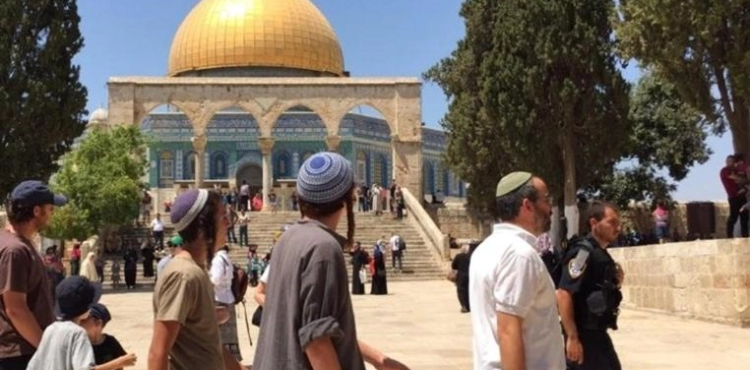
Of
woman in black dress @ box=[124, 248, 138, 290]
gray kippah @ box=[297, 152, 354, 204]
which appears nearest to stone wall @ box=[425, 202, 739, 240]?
woman in black dress @ box=[124, 248, 138, 290]

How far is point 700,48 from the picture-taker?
1500 cm

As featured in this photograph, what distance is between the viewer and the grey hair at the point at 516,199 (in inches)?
133

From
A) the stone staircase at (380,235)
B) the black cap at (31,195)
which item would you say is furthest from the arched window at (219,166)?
the black cap at (31,195)

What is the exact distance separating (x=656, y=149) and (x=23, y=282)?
2971 centimetres

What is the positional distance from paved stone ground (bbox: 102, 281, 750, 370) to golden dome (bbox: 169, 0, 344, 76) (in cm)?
2624

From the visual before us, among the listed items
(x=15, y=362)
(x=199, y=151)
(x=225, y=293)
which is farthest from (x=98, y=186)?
(x=15, y=362)

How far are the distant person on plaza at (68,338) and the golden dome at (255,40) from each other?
124 ft

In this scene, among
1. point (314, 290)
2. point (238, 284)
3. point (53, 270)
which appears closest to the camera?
point (314, 290)

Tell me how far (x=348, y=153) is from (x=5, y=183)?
27.6 metres

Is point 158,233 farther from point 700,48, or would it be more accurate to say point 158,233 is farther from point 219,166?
point 219,166

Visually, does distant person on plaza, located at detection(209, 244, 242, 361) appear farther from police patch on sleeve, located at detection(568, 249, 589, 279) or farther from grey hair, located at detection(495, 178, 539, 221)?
grey hair, located at detection(495, 178, 539, 221)

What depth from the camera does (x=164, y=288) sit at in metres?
3.15

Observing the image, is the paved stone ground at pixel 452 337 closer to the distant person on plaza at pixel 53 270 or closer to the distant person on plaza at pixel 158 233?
the distant person on plaza at pixel 53 270

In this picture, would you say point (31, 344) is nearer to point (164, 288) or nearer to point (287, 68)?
point (164, 288)
